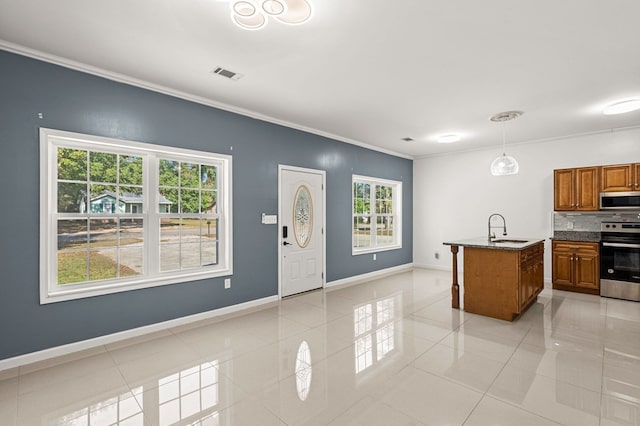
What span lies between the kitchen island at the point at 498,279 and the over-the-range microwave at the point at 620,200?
1.72 meters

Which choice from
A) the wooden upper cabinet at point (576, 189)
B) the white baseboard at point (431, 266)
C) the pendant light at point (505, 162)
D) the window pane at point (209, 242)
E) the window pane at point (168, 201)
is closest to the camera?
the window pane at point (168, 201)

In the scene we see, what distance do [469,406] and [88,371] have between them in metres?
3.12

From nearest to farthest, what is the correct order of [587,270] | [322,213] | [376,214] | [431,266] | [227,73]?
1. [227,73]
2. [587,270]
3. [322,213]
4. [376,214]
5. [431,266]

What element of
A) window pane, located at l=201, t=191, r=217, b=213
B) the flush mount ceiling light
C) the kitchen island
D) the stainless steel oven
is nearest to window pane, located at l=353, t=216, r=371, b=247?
the kitchen island

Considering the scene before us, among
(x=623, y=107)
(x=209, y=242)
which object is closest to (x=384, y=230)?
(x=209, y=242)

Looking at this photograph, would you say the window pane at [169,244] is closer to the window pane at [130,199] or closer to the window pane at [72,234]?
the window pane at [130,199]

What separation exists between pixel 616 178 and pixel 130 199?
6.99 meters

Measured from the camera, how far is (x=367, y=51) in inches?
111

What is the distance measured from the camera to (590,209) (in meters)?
5.16

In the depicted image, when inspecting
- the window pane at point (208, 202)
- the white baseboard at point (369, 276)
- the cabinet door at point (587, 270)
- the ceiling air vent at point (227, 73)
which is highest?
the ceiling air vent at point (227, 73)

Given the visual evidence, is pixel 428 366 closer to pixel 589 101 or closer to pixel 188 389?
pixel 188 389

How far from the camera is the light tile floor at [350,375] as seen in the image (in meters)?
2.14

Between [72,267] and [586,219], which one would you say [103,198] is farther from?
[586,219]

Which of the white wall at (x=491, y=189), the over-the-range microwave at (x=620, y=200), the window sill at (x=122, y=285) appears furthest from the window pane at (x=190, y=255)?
the over-the-range microwave at (x=620, y=200)
